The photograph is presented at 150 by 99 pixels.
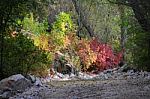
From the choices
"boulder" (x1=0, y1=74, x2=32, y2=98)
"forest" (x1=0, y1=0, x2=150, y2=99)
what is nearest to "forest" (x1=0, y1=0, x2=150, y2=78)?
"forest" (x1=0, y1=0, x2=150, y2=99)

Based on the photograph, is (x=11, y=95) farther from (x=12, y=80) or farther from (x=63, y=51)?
(x=63, y=51)

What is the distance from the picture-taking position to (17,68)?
48.9 ft

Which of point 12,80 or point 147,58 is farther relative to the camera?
point 147,58

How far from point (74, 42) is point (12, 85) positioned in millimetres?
11314

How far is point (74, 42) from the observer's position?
2278 centimetres

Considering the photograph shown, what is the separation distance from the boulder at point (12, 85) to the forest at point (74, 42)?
67 mm

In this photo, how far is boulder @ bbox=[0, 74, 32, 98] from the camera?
11.3m

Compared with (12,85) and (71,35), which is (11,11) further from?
(71,35)

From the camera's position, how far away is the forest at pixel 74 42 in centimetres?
1398

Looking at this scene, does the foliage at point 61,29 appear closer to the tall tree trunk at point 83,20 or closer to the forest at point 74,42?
the forest at point 74,42

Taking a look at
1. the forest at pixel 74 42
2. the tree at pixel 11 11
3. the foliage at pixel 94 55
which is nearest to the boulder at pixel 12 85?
the forest at pixel 74 42

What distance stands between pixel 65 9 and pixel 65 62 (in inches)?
342

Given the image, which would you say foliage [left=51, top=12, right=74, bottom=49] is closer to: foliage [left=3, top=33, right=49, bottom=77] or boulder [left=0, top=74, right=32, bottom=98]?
foliage [left=3, top=33, right=49, bottom=77]

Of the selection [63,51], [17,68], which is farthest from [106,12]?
[17,68]
